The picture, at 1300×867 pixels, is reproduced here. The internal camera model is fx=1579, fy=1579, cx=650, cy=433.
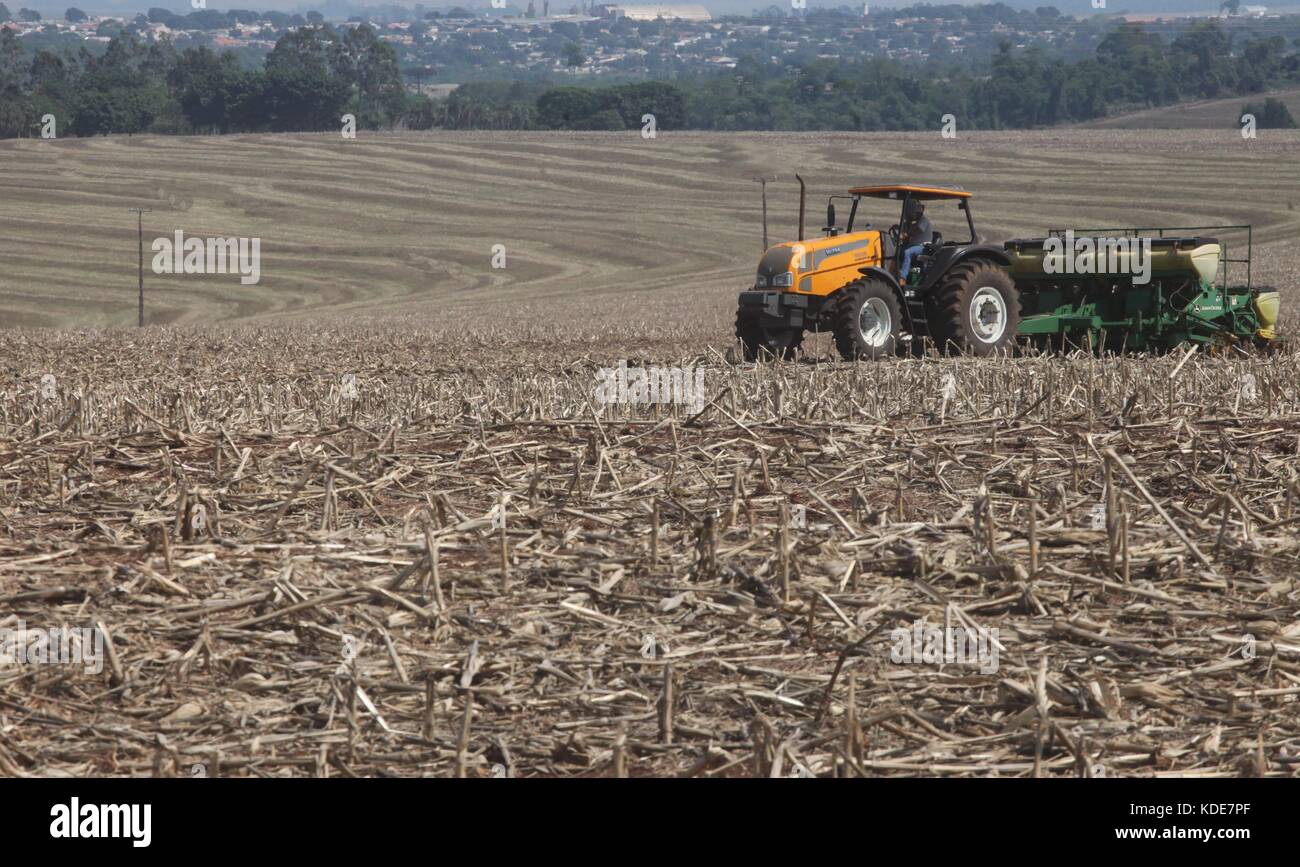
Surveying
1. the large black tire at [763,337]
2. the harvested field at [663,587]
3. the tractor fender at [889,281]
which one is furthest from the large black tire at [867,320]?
the harvested field at [663,587]

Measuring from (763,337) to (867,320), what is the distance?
113 centimetres

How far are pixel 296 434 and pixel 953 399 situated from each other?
3.94 m

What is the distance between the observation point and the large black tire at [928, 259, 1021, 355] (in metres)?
15.1

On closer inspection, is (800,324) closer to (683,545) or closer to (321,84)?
(683,545)

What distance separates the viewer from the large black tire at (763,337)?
612 inches

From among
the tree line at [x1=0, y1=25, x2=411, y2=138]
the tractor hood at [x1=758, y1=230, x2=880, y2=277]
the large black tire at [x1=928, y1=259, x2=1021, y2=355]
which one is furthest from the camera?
the tree line at [x1=0, y1=25, x2=411, y2=138]

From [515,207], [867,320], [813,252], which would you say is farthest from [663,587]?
[515,207]

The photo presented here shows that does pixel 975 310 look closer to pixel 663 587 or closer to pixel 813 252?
pixel 813 252

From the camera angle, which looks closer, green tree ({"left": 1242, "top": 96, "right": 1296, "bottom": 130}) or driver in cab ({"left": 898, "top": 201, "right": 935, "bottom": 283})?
driver in cab ({"left": 898, "top": 201, "right": 935, "bottom": 283})

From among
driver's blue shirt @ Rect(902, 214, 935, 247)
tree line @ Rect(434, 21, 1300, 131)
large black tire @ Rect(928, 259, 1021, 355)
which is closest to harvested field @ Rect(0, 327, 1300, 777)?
large black tire @ Rect(928, 259, 1021, 355)

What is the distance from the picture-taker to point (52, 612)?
18.6 ft

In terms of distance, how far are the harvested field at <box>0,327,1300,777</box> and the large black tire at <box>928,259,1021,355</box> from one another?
561 cm

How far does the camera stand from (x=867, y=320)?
15.1 meters

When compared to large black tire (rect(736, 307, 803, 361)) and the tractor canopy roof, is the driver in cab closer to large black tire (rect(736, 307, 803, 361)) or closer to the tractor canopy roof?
the tractor canopy roof
